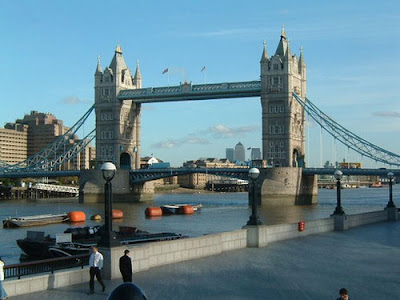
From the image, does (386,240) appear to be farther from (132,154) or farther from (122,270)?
(132,154)

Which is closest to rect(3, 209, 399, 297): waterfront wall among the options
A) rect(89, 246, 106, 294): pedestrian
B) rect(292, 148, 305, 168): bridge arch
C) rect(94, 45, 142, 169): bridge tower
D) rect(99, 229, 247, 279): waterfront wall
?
rect(99, 229, 247, 279): waterfront wall

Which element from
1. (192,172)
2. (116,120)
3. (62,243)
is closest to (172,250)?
(62,243)

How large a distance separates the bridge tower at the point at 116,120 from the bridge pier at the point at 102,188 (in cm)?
589

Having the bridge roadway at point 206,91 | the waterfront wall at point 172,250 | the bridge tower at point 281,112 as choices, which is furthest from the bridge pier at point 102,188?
the waterfront wall at point 172,250

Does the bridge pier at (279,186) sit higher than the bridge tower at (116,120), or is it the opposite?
the bridge tower at (116,120)

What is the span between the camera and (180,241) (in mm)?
19391

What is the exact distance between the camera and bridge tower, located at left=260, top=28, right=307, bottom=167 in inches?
3812

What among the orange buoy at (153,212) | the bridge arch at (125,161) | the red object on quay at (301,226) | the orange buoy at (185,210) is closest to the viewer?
the red object on quay at (301,226)

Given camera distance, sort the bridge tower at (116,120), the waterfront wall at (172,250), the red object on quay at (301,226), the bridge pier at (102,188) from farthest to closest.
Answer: the bridge tower at (116,120)
the bridge pier at (102,188)
the red object on quay at (301,226)
the waterfront wall at (172,250)

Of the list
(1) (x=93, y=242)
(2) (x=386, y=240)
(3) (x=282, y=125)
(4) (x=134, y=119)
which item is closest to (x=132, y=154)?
(4) (x=134, y=119)

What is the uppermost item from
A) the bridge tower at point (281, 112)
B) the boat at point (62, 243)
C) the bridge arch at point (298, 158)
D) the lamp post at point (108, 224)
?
the bridge tower at point (281, 112)

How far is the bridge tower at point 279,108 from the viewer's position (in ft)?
318

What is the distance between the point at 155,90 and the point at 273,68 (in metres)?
20.1

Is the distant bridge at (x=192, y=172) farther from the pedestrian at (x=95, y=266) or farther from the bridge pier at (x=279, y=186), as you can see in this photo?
the pedestrian at (x=95, y=266)
